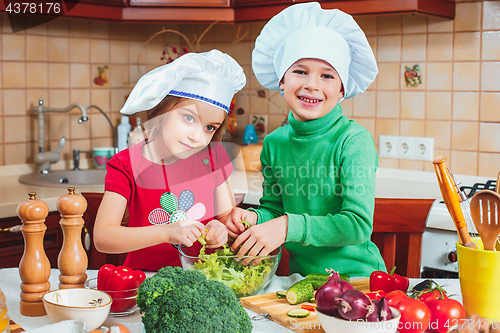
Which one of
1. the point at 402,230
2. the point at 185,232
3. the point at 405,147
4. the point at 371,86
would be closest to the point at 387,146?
the point at 405,147

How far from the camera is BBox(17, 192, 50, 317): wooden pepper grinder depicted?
0.74 m

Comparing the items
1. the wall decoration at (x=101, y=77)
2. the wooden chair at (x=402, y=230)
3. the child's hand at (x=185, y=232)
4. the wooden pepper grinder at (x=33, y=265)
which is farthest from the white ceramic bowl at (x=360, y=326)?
the wall decoration at (x=101, y=77)

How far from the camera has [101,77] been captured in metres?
2.31

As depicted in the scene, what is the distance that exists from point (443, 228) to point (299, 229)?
0.78 m

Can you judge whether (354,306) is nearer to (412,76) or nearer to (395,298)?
(395,298)

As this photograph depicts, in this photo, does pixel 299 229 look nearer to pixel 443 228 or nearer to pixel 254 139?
pixel 443 228

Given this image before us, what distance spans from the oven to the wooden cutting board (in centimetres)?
73

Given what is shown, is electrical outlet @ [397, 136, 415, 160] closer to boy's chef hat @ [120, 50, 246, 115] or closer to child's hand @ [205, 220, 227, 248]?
boy's chef hat @ [120, 50, 246, 115]

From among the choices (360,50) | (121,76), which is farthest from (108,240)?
(121,76)

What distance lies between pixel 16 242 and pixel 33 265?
97 centimetres

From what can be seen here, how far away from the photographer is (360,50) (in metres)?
1.04

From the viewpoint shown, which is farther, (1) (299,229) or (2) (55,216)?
(2) (55,216)

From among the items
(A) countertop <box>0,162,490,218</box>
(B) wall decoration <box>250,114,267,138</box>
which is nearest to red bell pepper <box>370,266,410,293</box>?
(A) countertop <box>0,162,490,218</box>

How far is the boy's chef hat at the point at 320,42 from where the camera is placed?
3.23 feet
